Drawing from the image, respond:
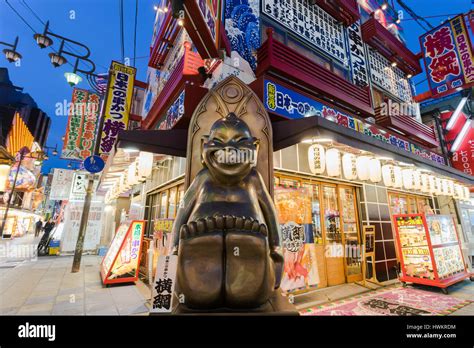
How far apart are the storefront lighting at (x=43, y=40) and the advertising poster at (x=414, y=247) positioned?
1583 cm

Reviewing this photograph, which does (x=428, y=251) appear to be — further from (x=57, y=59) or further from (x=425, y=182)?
(x=57, y=59)

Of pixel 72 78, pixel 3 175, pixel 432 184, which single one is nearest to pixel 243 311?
pixel 432 184

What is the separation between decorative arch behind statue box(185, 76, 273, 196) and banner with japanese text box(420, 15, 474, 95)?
10.4m

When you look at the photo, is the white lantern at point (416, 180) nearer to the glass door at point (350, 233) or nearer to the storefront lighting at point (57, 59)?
the glass door at point (350, 233)

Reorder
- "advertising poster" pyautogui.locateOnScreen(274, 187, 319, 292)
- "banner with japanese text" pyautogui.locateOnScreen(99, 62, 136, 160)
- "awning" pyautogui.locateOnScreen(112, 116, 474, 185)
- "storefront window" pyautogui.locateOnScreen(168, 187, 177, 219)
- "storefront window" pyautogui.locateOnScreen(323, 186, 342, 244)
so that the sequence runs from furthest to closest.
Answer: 1. "banner with japanese text" pyautogui.locateOnScreen(99, 62, 136, 160)
2. "storefront window" pyautogui.locateOnScreen(323, 186, 342, 244)
3. "storefront window" pyautogui.locateOnScreen(168, 187, 177, 219)
4. "advertising poster" pyautogui.locateOnScreen(274, 187, 319, 292)
5. "awning" pyautogui.locateOnScreen(112, 116, 474, 185)

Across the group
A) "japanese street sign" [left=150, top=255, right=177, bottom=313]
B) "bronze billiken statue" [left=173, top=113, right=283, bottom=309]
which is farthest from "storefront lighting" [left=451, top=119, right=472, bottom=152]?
"japanese street sign" [left=150, top=255, right=177, bottom=313]

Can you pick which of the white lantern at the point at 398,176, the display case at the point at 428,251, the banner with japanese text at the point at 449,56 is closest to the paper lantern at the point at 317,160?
the white lantern at the point at 398,176

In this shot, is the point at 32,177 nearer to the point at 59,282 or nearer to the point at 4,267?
the point at 4,267

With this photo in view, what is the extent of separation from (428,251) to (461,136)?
9594mm

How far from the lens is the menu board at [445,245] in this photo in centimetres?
672

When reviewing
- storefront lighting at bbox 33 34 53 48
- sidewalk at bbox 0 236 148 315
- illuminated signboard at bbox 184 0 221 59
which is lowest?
sidewalk at bbox 0 236 148 315

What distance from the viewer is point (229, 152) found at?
7.59 feet

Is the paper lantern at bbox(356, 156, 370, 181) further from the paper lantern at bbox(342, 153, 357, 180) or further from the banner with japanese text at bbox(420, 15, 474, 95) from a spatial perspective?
the banner with japanese text at bbox(420, 15, 474, 95)

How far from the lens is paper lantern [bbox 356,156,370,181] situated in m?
6.14
